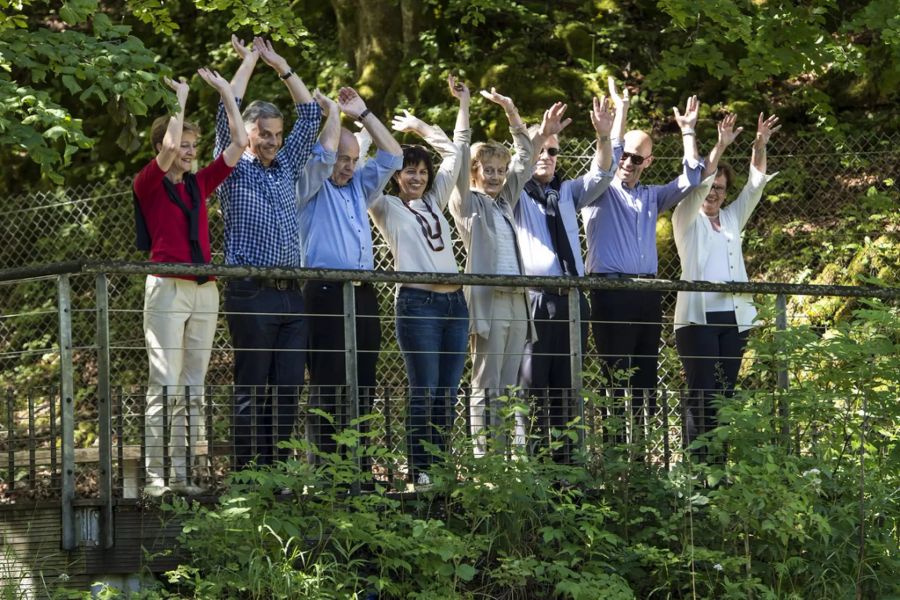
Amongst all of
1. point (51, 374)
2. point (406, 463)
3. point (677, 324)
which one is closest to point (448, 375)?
point (406, 463)

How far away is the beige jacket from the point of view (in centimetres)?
815

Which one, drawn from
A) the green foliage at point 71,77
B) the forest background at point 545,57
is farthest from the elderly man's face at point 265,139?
the forest background at point 545,57

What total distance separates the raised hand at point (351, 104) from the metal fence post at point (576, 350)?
1.58m

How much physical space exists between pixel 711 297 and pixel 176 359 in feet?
10.5

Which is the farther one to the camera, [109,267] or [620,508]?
[620,508]

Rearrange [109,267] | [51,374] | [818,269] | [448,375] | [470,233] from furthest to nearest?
[51,374], [818,269], [470,233], [448,375], [109,267]

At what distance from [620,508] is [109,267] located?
2.74 meters

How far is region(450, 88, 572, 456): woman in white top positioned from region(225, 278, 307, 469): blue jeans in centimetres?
100

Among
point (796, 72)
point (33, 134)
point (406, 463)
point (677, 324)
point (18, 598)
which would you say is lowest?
point (18, 598)

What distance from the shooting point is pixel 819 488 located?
24.3 ft

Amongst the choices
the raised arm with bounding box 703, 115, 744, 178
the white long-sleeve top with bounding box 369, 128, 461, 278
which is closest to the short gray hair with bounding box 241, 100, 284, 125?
the white long-sleeve top with bounding box 369, 128, 461, 278

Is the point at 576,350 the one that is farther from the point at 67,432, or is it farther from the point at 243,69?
the point at 67,432

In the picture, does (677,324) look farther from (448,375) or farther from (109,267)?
(109,267)

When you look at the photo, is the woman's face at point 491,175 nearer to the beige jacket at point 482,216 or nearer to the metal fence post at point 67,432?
the beige jacket at point 482,216
